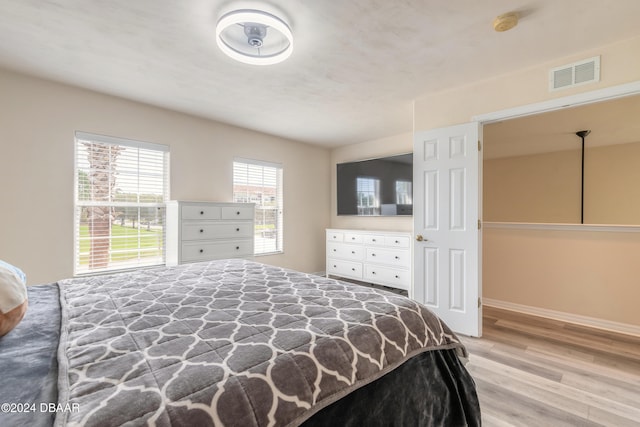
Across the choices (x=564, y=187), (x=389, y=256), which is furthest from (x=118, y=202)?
(x=564, y=187)

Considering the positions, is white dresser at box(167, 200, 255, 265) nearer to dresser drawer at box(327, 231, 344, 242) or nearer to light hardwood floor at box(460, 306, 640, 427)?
dresser drawer at box(327, 231, 344, 242)

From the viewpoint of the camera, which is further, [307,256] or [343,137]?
[307,256]

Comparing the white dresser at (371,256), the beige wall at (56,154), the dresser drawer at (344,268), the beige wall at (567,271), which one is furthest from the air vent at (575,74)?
the beige wall at (56,154)

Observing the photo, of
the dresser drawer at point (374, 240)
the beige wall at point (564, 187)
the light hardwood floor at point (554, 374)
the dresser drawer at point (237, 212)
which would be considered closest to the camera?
the light hardwood floor at point (554, 374)

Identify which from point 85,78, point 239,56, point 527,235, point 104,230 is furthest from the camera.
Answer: point 527,235

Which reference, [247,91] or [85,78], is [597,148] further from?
[85,78]

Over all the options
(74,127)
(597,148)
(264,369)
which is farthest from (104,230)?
(597,148)

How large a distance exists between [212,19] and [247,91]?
3.60ft

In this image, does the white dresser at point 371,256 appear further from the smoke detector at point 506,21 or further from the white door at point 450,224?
the smoke detector at point 506,21

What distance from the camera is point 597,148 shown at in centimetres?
359

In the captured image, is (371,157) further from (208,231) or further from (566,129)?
(208,231)

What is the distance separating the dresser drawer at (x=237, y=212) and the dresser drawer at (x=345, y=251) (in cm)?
161

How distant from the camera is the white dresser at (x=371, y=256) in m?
3.91

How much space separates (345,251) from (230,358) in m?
3.83
